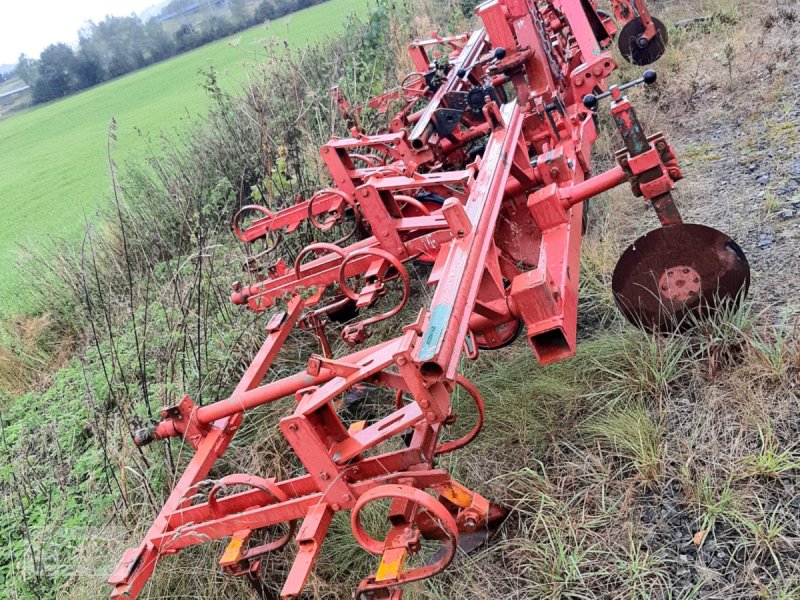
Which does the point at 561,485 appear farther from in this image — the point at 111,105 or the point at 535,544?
the point at 111,105

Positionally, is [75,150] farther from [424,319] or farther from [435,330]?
[435,330]

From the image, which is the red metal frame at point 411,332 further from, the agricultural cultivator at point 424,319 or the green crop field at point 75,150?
the green crop field at point 75,150

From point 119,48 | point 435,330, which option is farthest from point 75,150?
point 119,48

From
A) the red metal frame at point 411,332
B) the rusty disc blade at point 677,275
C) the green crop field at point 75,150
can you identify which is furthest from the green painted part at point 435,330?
the green crop field at point 75,150

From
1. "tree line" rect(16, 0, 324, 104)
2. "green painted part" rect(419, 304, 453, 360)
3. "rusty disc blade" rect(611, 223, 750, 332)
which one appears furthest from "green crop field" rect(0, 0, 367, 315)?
"tree line" rect(16, 0, 324, 104)

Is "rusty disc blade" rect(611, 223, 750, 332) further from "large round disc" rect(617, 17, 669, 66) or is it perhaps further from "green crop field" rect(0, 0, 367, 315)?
"large round disc" rect(617, 17, 669, 66)

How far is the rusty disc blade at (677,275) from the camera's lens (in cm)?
239

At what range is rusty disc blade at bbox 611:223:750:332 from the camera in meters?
2.39

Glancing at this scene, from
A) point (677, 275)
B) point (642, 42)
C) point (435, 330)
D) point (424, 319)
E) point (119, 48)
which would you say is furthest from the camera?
point (119, 48)

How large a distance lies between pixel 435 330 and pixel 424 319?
0.37 feet

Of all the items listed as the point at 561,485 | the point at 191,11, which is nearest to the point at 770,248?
the point at 561,485

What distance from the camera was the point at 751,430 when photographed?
84.6 inches

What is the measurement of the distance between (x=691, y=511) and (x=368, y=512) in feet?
4.20

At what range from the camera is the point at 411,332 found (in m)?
1.66
